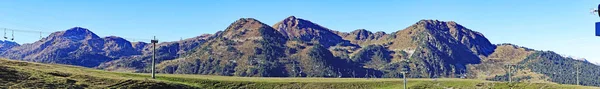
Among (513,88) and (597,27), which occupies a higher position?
(597,27)

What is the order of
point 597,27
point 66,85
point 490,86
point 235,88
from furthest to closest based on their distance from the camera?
point 490,86 → point 235,88 → point 66,85 → point 597,27

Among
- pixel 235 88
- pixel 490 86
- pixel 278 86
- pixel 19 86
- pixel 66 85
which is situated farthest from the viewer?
pixel 490 86

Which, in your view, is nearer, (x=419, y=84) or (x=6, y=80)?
(x=6, y=80)

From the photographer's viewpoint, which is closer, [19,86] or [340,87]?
[19,86]

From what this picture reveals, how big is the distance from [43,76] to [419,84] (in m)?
111

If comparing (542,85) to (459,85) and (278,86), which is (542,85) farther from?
(278,86)

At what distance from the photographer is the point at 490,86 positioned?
560ft

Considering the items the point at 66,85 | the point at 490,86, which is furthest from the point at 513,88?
the point at 66,85

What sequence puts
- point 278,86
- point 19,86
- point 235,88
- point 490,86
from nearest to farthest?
1. point 19,86
2. point 235,88
3. point 278,86
4. point 490,86

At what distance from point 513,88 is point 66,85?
122 meters

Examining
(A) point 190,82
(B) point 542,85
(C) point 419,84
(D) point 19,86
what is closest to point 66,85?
(D) point 19,86

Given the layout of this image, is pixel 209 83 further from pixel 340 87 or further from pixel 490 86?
pixel 490 86

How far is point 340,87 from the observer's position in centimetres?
16550

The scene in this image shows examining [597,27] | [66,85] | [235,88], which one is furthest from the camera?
[235,88]
